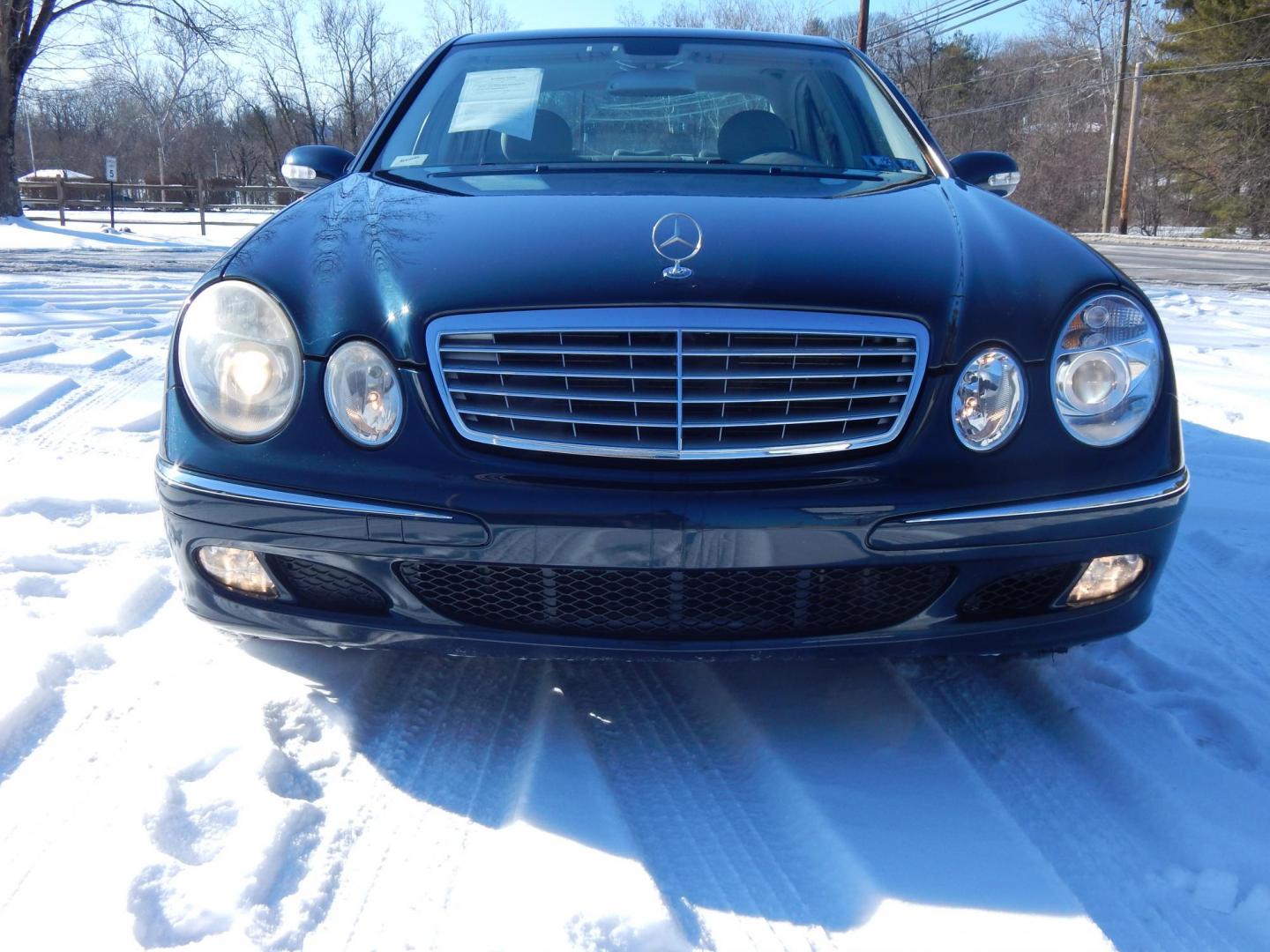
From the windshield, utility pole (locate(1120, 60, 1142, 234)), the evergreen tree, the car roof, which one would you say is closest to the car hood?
the windshield

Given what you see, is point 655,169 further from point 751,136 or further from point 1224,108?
point 1224,108

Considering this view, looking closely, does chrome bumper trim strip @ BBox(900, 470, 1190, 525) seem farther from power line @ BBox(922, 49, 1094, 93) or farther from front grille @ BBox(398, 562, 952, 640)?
power line @ BBox(922, 49, 1094, 93)

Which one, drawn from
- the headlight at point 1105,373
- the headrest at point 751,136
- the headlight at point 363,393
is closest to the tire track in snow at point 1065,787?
the headlight at point 1105,373

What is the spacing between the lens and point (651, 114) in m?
3.18

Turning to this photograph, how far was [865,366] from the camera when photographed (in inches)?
75.4

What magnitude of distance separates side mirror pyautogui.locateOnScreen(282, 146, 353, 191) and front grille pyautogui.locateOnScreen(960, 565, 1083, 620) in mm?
2240

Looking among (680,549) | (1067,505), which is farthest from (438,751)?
(1067,505)

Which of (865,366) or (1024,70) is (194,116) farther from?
(865,366)

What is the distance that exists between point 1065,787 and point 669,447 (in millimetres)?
953

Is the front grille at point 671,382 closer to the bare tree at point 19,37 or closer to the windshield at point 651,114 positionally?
the windshield at point 651,114

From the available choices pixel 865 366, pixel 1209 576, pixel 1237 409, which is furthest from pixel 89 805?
pixel 1237 409

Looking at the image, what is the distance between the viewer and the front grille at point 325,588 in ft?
6.34

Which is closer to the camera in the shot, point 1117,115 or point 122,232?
point 122,232

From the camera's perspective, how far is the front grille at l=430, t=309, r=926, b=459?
1.87 metres
